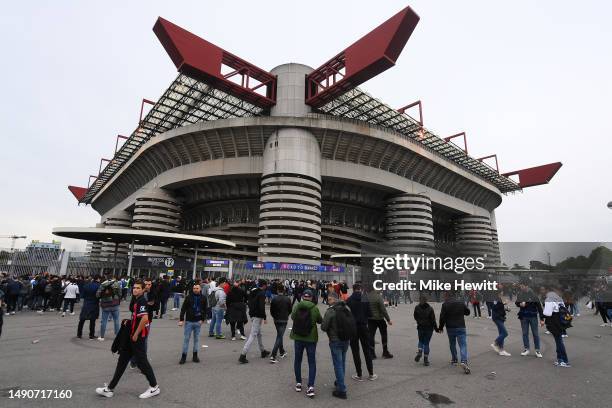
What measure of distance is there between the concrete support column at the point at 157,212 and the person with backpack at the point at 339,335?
47371 millimetres

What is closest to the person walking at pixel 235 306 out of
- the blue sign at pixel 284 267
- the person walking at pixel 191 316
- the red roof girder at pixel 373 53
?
the person walking at pixel 191 316

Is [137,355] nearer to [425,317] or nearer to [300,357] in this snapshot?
[300,357]

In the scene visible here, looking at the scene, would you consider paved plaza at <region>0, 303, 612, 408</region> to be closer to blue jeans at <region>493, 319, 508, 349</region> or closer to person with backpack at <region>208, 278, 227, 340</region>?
blue jeans at <region>493, 319, 508, 349</region>

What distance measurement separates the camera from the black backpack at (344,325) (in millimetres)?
5516

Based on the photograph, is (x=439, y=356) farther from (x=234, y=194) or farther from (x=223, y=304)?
(x=234, y=194)

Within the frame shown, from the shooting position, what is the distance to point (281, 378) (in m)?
6.25

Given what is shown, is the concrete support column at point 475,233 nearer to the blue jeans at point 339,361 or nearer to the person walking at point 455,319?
the person walking at point 455,319

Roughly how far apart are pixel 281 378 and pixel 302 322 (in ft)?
4.62

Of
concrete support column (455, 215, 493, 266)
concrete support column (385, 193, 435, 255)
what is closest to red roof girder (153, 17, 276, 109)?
concrete support column (385, 193, 435, 255)

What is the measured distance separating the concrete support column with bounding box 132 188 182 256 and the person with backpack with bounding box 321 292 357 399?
4737 cm

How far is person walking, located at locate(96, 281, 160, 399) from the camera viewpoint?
16.6 ft

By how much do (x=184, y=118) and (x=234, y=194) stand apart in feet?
43.1

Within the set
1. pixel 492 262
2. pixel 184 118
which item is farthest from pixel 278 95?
pixel 492 262

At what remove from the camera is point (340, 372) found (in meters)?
5.39
